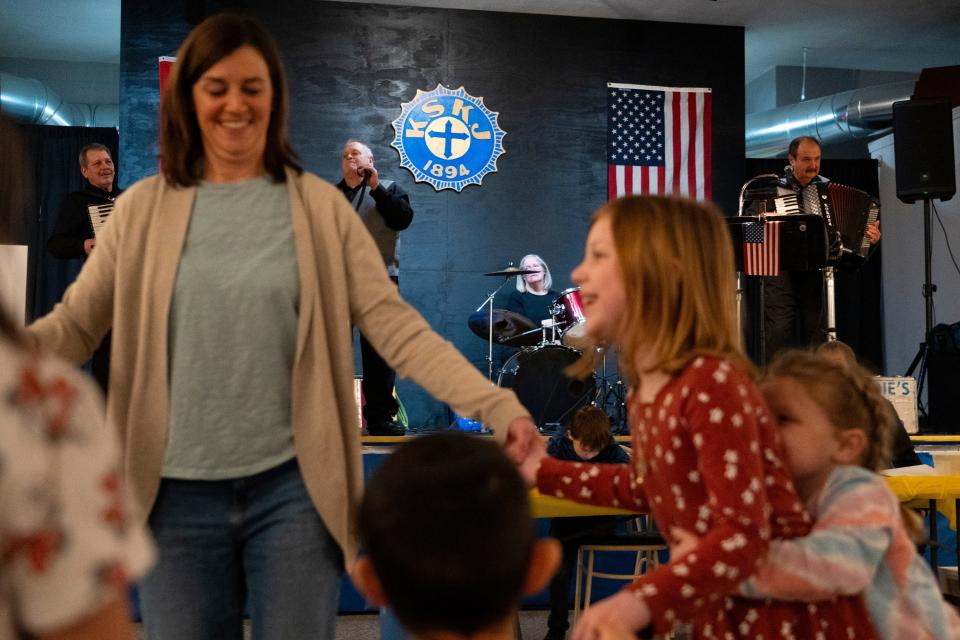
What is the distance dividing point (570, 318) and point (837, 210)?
86.8 inches

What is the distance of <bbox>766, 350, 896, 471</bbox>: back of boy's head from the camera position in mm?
1843

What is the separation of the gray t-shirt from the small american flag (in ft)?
17.3

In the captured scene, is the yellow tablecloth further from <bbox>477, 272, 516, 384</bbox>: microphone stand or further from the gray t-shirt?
<bbox>477, 272, 516, 384</bbox>: microphone stand

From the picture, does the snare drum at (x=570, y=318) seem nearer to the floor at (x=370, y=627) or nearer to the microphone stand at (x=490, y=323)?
the microphone stand at (x=490, y=323)

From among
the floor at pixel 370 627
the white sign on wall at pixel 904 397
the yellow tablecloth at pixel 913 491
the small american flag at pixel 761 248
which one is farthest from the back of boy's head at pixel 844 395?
the white sign on wall at pixel 904 397

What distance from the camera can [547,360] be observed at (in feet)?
25.7

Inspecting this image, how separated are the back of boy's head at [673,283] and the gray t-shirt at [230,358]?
1.89 ft

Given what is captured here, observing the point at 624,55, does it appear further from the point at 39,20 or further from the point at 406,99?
the point at 39,20

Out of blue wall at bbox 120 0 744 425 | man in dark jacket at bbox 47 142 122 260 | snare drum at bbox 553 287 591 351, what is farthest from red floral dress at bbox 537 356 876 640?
blue wall at bbox 120 0 744 425

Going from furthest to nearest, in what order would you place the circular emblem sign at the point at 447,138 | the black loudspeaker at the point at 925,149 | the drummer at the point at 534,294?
the circular emblem sign at the point at 447,138 < the drummer at the point at 534,294 < the black loudspeaker at the point at 925,149

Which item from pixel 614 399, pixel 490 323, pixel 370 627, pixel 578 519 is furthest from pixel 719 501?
pixel 614 399

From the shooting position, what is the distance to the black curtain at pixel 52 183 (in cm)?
1079

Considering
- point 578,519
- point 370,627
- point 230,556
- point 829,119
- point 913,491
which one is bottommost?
point 370,627

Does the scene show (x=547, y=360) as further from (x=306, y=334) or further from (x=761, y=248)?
(x=306, y=334)
